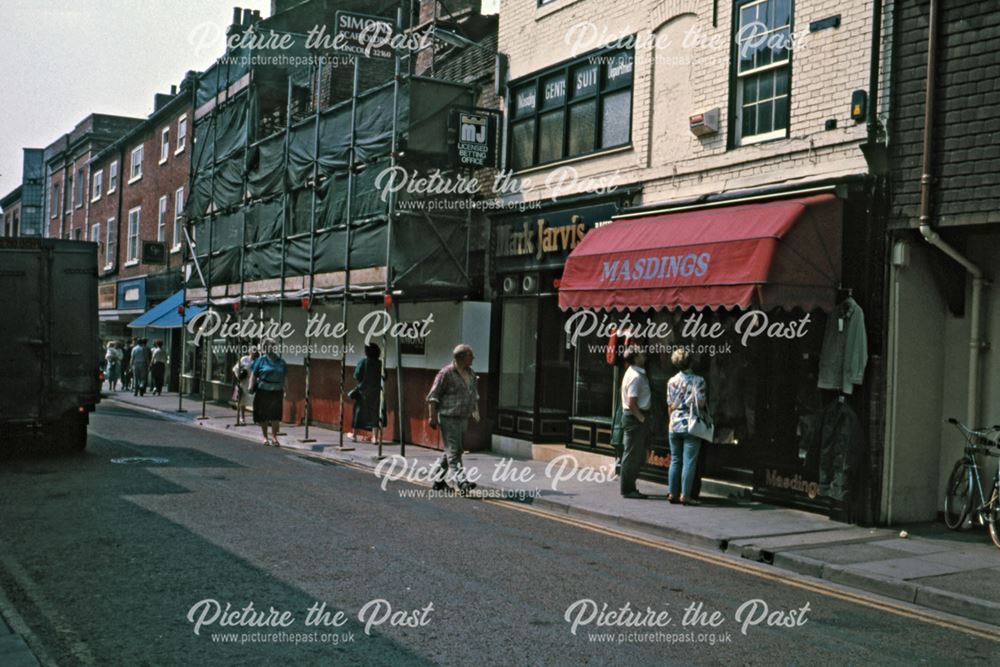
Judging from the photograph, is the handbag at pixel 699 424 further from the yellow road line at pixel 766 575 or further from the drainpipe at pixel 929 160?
the drainpipe at pixel 929 160

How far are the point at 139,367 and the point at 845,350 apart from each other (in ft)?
85.6

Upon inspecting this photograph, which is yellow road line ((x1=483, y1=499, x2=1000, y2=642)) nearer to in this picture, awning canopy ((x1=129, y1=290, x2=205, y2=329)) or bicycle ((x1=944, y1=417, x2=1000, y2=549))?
bicycle ((x1=944, y1=417, x2=1000, y2=549))

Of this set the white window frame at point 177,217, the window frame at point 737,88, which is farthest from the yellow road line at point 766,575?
the white window frame at point 177,217

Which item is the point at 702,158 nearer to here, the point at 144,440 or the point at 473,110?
the point at 473,110

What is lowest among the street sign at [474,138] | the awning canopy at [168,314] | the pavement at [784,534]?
the pavement at [784,534]

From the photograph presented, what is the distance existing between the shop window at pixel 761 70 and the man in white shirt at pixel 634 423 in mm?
3304

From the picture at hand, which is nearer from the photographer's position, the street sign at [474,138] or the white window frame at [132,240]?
the street sign at [474,138]

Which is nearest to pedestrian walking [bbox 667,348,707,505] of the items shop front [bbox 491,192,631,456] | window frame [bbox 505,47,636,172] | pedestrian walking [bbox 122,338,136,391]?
shop front [bbox 491,192,631,456]

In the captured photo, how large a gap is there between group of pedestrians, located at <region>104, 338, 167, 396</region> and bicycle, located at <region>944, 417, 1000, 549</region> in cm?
2685

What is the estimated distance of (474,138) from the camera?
1727cm

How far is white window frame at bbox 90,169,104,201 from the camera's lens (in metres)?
43.0

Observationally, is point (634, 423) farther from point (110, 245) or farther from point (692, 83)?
point (110, 245)

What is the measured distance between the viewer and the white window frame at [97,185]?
43025mm

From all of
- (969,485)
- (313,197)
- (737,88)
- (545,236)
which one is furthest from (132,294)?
(969,485)
